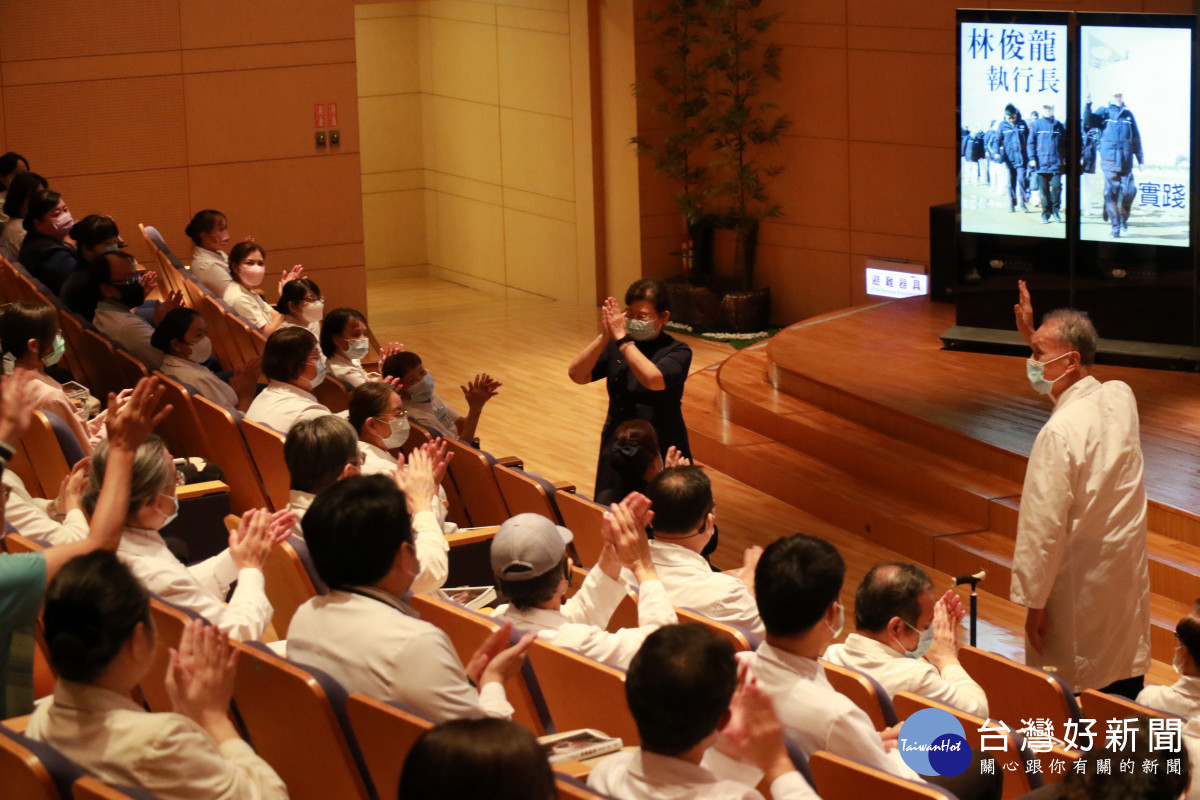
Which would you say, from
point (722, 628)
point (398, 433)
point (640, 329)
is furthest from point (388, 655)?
point (640, 329)

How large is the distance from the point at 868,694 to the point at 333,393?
355cm

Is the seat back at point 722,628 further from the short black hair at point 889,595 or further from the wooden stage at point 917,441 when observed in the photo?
the wooden stage at point 917,441

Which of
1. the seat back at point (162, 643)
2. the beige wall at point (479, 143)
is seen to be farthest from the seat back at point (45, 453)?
the beige wall at point (479, 143)

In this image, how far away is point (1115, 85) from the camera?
23.7ft

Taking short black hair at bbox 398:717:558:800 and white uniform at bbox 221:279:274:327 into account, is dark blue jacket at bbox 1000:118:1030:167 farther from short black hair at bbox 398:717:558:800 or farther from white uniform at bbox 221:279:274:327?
short black hair at bbox 398:717:558:800

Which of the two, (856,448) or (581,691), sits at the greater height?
(581,691)

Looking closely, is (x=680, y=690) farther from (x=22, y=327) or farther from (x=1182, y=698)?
(x=22, y=327)

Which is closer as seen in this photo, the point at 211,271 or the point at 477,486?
the point at 477,486

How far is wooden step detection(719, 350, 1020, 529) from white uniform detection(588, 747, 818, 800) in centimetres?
407

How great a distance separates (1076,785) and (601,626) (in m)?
1.41

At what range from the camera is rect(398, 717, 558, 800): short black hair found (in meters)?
1.79

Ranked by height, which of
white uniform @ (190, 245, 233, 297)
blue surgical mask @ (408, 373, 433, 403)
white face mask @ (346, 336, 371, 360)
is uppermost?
white uniform @ (190, 245, 233, 297)

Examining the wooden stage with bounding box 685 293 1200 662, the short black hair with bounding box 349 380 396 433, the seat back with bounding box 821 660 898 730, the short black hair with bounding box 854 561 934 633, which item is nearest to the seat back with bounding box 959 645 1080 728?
the short black hair with bounding box 854 561 934 633

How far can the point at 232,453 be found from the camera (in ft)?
16.1
